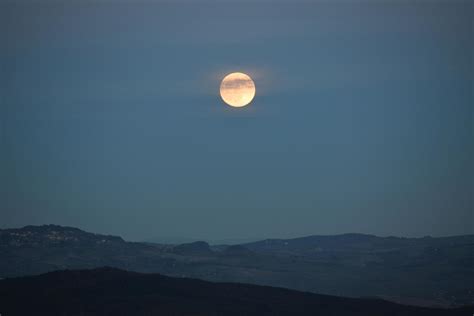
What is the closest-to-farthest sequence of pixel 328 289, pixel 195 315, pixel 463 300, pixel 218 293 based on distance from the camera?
pixel 195 315 → pixel 218 293 → pixel 463 300 → pixel 328 289

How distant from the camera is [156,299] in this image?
88.8 metres

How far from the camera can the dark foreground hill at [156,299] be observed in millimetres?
85375

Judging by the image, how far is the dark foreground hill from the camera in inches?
3361

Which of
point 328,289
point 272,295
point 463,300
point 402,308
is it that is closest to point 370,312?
point 402,308

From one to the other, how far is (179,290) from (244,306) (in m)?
10.1

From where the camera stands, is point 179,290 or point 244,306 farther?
point 179,290

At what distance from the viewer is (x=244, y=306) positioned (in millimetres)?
88250

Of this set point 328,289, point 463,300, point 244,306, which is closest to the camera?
point 244,306

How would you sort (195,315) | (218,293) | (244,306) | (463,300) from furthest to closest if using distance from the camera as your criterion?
(463,300) < (218,293) < (244,306) < (195,315)

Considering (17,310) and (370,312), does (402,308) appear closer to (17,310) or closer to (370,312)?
(370,312)

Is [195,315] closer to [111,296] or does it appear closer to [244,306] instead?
[244,306]

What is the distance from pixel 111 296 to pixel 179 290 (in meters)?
7.98

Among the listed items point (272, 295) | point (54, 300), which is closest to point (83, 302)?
point (54, 300)

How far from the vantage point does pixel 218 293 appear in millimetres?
94562
